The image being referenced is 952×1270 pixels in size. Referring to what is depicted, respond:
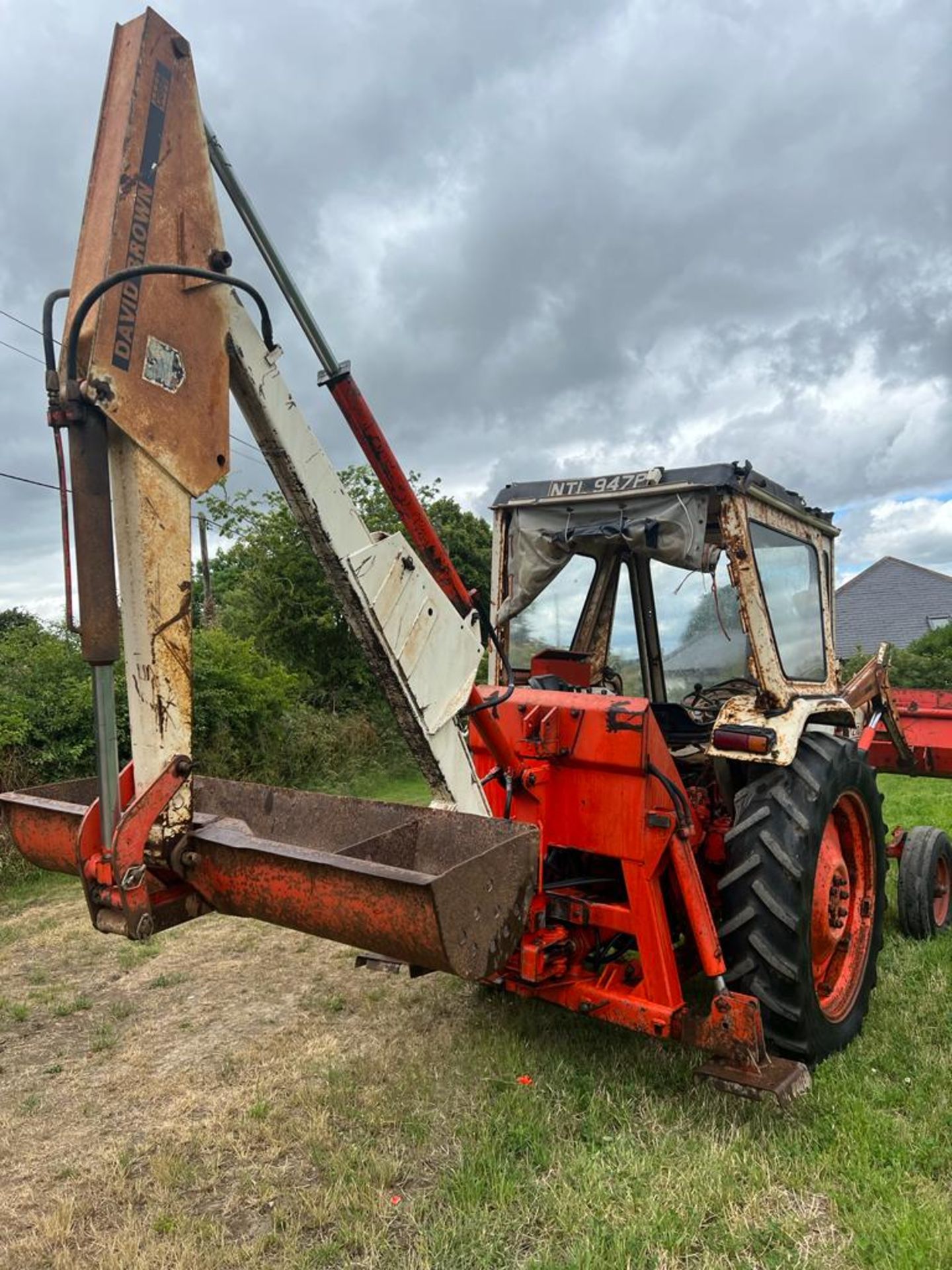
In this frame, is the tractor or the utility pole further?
the utility pole

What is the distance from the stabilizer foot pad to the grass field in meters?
0.14

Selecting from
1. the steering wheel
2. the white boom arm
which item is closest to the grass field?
the white boom arm

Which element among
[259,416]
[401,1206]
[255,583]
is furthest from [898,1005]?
[255,583]

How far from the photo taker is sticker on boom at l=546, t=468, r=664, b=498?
3.92m

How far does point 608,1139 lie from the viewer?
10.1 feet

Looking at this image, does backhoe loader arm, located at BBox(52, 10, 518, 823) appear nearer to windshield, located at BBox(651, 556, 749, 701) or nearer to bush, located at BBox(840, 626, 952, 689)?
windshield, located at BBox(651, 556, 749, 701)

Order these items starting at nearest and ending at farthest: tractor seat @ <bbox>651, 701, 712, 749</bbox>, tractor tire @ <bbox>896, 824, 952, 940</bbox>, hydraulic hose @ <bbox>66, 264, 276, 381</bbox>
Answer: hydraulic hose @ <bbox>66, 264, 276, 381</bbox> → tractor seat @ <bbox>651, 701, 712, 749</bbox> → tractor tire @ <bbox>896, 824, 952, 940</bbox>

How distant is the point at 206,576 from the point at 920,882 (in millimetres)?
19025

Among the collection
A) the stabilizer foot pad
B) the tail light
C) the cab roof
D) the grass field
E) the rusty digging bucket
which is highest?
the cab roof

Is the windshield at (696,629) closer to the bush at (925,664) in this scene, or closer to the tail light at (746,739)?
the tail light at (746,739)

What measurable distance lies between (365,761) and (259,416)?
1062 cm

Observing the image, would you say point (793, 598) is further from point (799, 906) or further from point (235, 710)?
point (235, 710)

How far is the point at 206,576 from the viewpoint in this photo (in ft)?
71.1

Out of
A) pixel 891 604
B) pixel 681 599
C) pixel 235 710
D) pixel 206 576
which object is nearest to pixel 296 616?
pixel 235 710
